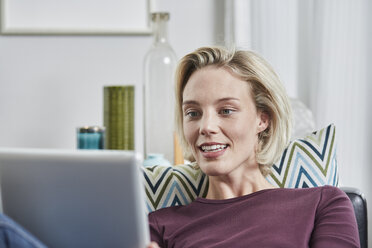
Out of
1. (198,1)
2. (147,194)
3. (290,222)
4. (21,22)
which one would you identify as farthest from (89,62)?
(290,222)

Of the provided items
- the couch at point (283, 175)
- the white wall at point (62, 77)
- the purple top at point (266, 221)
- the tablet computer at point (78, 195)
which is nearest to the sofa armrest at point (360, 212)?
the couch at point (283, 175)

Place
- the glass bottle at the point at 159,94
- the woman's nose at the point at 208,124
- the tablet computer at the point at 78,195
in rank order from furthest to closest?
the glass bottle at the point at 159,94
the woman's nose at the point at 208,124
the tablet computer at the point at 78,195

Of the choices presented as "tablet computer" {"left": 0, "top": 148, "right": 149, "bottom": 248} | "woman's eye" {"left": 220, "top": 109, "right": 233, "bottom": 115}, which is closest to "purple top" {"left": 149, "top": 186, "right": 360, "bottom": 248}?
"woman's eye" {"left": 220, "top": 109, "right": 233, "bottom": 115}

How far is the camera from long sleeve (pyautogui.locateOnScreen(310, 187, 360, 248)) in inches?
51.3

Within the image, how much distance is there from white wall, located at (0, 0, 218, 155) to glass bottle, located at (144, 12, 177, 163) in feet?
0.91

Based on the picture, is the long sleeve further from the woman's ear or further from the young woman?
the woman's ear

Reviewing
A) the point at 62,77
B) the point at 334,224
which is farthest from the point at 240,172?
the point at 62,77

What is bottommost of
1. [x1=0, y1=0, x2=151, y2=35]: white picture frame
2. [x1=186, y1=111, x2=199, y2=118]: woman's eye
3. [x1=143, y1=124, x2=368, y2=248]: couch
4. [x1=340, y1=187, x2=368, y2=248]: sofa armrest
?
Answer: [x1=340, y1=187, x2=368, y2=248]: sofa armrest

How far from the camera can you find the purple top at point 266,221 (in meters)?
1.33

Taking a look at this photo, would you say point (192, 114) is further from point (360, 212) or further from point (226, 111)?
point (360, 212)

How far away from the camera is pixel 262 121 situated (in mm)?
1556

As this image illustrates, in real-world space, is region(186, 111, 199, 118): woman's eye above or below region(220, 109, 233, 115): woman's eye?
below

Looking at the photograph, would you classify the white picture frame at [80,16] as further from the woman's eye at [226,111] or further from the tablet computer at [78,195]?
the tablet computer at [78,195]

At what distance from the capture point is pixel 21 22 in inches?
112
